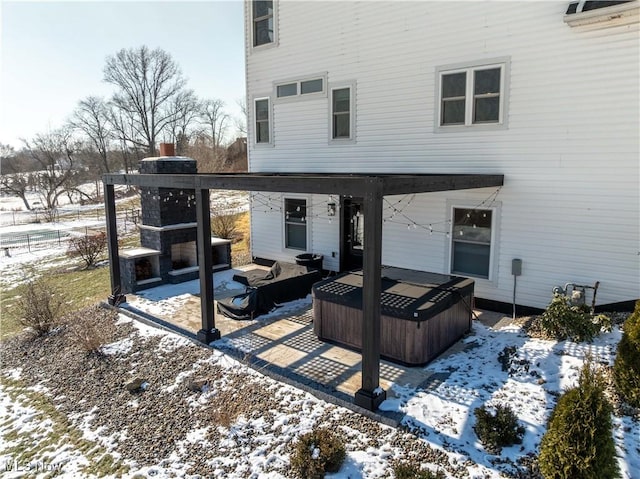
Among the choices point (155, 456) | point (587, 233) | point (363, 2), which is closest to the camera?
point (155, 456)

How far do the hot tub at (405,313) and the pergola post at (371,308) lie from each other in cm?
109

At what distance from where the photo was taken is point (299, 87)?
10.6 meters

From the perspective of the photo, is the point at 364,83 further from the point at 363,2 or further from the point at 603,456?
the point at 603,456

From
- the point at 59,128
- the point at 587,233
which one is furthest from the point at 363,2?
the point at 59,128

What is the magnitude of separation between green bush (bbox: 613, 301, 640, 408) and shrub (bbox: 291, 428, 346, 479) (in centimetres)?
318

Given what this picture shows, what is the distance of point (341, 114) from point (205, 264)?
201 inches

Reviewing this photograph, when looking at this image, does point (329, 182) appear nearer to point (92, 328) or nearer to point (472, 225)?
point (472, 225)

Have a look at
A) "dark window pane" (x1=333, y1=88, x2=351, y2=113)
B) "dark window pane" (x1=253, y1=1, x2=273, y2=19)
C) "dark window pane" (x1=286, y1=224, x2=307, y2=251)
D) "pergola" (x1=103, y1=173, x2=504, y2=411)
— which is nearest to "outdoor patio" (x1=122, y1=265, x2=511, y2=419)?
"pergola" (x1=103, y1=173, x2=504, y2=411)

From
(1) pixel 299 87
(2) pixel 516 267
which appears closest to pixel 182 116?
(1) pixel 299 87

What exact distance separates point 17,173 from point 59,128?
528 centimetres

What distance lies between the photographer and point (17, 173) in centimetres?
3609

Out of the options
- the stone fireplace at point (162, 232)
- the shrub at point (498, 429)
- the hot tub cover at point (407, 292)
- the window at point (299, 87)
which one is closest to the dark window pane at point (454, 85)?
the window at point (299, 87)

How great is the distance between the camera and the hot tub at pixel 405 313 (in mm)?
6000

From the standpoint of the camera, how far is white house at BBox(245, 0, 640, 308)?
6871 millimetres
